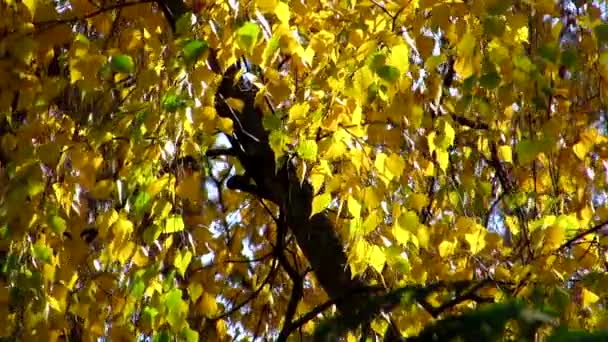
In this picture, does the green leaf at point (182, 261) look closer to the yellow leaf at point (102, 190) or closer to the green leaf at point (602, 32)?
the yellow leaf at point (102, 190)

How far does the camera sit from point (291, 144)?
2.40 metres

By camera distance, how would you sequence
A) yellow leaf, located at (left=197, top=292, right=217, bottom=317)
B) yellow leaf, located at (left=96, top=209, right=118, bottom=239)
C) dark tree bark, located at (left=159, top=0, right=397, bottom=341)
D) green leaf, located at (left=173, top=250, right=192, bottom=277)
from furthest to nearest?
1. yellow leaf, located at (left=197, top=292, right=217, bottom=317)
2. dark tree bark, located at (left=159, top=0, right=397, bottom=341)
3. yellow leaf, located at (left=96, top=209, right=118, bottom=239)
4. green leaf, located at (left=173, top=250, right=192, bottom=277)

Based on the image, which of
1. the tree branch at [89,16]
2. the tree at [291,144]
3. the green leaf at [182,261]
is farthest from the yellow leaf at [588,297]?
the tree branch at [89,16]

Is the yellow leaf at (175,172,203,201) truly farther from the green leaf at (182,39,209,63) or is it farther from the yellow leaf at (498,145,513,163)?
the yellow leaf at (498,145,513,163)

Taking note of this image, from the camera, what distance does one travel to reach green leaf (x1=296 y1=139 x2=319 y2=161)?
224 cm

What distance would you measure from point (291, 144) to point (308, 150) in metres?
0.16

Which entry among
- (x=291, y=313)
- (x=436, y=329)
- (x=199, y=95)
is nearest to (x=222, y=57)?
(x=199, y=95)

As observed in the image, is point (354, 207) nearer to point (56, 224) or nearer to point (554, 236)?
point (554, 236)

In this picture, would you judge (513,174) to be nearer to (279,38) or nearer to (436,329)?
(279,38)

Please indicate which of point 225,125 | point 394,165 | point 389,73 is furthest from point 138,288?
point 389,73

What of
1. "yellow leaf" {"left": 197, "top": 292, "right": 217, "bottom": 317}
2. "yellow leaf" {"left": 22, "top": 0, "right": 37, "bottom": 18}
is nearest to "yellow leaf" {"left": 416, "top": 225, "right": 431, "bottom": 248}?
"yellow leaf" {"left": 197, "top": 292, "right": 217, "bottom": 317}

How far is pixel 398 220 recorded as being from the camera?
2328 mm

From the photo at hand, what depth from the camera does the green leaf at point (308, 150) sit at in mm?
2244

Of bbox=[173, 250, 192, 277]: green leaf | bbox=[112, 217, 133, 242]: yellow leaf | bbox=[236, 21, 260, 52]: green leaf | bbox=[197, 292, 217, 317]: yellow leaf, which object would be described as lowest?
bbox=[173, 250, 192, 277]: green leaf
